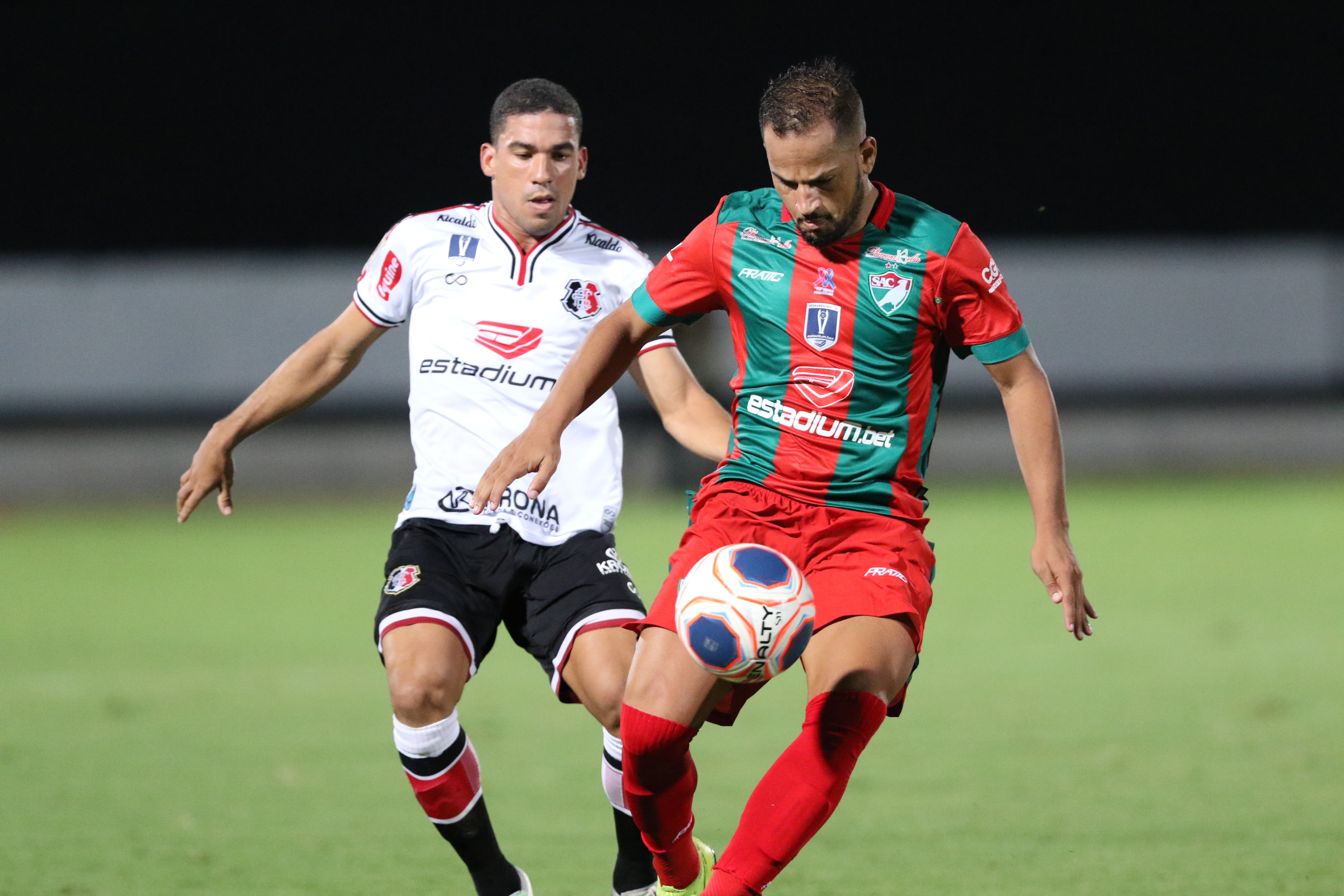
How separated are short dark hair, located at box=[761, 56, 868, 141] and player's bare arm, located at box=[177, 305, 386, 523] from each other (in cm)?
141

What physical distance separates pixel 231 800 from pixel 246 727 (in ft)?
4.07

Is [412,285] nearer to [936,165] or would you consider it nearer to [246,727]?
[246,727]

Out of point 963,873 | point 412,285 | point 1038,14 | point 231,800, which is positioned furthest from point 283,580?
point 1038,14

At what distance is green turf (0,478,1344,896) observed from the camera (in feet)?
14.6

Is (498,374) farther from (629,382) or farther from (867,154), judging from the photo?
(629,382)

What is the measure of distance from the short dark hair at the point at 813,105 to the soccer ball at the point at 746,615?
968 mm

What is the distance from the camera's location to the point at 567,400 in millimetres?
3744

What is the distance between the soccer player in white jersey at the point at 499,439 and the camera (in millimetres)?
4055

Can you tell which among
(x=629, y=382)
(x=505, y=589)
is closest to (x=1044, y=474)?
(x=505, y=589)

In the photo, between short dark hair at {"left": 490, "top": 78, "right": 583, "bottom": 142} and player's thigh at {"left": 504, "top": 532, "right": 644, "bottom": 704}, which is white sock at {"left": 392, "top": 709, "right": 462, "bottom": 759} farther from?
short dark hair at {"left": 490, "top": 78, "right": 583, "bottom": 142}

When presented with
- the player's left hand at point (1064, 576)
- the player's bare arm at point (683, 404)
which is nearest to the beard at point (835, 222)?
the player's bare arm at point (683, 404)

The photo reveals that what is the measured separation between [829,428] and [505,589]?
1074 mm

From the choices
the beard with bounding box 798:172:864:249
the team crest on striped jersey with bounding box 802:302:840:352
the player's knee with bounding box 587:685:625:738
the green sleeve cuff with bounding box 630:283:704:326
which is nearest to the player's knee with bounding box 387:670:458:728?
the player's knee with bounding box 587:685:625:738

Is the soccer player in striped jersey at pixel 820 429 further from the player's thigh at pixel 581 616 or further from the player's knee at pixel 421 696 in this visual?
the player's knee at pixel 421 696
